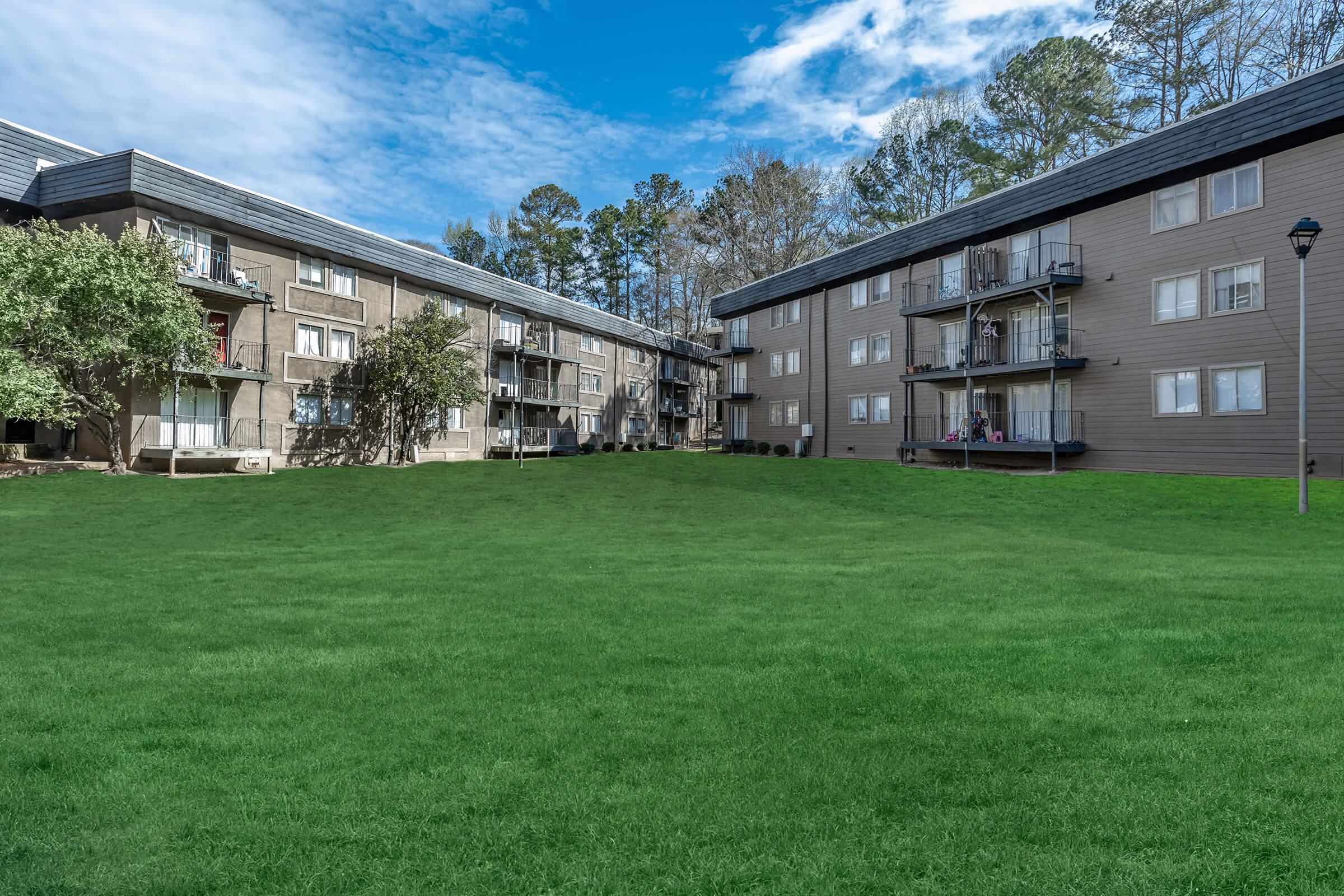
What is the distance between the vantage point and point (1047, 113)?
3819cm

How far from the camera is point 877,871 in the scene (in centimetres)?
284

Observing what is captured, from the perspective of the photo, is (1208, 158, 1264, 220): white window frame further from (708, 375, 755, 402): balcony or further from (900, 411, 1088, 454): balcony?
→ (708, 375, 755, 402): balcony

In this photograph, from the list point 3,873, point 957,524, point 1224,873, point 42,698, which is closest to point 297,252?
point 957,524

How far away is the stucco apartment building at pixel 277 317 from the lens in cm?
2455

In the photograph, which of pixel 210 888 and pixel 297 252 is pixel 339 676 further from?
pixel 297 252

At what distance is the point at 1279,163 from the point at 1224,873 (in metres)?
25.2

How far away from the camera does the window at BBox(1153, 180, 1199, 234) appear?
76.8 ft

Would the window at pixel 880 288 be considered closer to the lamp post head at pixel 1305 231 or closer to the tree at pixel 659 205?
the lamp post head at pixel 1305 231

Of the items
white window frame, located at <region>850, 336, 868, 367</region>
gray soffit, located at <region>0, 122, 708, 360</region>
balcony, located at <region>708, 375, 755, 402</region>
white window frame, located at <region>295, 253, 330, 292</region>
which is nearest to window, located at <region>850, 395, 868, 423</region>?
white window frame, located at <region>850, 336, 868, 367</region>

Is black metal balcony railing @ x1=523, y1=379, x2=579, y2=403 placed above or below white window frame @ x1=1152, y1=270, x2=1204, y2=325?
below

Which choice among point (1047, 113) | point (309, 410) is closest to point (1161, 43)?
point (1047, 113)

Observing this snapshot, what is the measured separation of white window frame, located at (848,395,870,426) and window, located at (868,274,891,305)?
4.35 metres

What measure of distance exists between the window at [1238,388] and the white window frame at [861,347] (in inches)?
619

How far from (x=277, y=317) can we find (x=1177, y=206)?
30026mm
